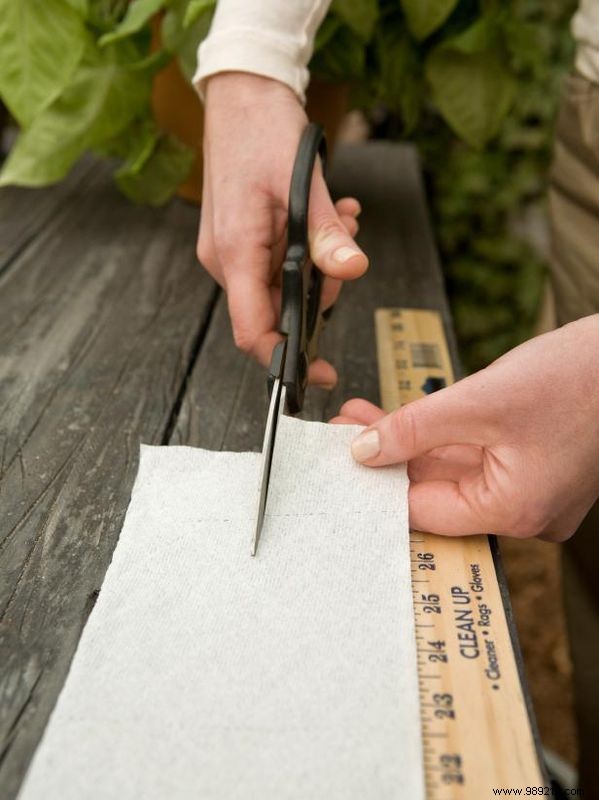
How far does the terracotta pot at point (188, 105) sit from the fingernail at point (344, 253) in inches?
22.3

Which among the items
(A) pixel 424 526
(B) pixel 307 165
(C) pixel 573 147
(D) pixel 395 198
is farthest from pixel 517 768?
(D) pixel 395 198

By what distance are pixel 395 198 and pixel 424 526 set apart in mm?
915

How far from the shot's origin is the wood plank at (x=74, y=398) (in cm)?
56

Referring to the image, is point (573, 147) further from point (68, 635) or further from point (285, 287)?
point (68, 635)

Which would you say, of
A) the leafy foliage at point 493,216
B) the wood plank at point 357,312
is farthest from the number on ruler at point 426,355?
the leafy foliage at point 493,216

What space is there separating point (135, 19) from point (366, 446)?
2.30ft

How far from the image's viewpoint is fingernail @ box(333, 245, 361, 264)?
73 cm

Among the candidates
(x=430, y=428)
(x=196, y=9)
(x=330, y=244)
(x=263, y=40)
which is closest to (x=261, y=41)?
(x=263, y=40)

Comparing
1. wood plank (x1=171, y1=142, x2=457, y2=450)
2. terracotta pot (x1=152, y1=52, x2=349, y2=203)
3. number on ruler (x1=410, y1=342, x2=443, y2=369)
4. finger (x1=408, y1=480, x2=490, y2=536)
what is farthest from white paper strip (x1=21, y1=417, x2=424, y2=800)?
terracotta pot (x1=152, y1=52, x2=349, y2=203)

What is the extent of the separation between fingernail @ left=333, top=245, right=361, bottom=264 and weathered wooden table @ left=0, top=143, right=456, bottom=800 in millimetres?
187

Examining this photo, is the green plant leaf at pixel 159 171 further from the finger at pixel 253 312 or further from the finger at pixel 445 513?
the finger at pixel 445 513

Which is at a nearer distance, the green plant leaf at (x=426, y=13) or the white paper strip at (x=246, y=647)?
the white paper strip at (x=246, y=647)

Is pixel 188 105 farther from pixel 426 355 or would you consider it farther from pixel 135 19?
pixel 426 355

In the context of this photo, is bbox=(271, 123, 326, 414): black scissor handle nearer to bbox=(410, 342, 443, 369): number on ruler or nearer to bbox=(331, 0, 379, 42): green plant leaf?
bbox=(410, 342, 443, 369): number on ruler
